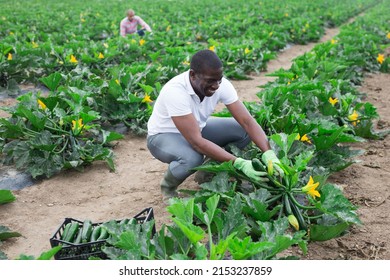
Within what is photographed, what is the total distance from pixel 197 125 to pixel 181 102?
216 millimetres

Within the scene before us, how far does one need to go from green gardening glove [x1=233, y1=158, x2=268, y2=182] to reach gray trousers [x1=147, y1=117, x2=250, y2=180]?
1.37 feet

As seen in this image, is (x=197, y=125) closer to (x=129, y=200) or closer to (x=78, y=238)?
(x=129, y=200)

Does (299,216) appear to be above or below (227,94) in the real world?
below

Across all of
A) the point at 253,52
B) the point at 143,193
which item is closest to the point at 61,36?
the point at 253,52

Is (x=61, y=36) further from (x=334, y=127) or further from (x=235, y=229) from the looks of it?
(x=235, y=229)

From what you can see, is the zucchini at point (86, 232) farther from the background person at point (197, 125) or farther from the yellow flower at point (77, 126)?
the yellow flower at point (77, 126)

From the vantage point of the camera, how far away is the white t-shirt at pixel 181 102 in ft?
12.3

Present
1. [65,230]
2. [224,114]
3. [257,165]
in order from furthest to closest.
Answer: [224,114] < [257,165] < [65,230]

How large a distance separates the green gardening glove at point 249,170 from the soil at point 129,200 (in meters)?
0.57

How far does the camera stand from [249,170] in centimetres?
355

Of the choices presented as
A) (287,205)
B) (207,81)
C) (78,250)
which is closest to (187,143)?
(207,81)

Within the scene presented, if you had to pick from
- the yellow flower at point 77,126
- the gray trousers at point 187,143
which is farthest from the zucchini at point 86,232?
the yellow flower at point 77,126

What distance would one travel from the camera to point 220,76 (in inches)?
143

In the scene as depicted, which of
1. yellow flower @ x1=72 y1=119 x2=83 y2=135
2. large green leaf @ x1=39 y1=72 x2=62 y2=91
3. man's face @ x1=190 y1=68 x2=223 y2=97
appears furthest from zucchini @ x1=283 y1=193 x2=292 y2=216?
large green leaf @ x1=39 y1=72 x2=62 y2=91
